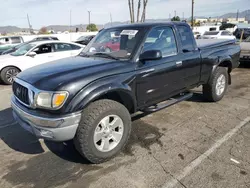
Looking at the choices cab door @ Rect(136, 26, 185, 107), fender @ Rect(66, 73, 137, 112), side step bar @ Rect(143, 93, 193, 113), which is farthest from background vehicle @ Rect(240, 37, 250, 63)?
fender @ Rect(66, 73, 137, 112)

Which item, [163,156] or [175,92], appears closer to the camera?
[163,156]

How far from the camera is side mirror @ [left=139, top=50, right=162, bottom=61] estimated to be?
3.20 m

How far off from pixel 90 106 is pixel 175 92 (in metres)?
1.91

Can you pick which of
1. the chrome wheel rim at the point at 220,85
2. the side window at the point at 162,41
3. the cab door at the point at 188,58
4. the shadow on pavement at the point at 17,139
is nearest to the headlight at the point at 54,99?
the shadow on pavement at the point at 17,139

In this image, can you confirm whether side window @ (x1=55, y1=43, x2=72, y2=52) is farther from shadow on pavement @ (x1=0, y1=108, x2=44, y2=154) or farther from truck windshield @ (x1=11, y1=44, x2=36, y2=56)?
shadow on pavement @ (x1=0, y1=108, x2=44, y2=154)

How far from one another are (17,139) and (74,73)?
1.84 m

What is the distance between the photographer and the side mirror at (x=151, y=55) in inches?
126

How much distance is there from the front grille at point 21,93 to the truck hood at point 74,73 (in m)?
0.12

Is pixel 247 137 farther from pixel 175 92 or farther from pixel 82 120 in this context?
pixel 82 120

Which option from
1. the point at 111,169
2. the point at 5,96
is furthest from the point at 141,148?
the point at 5,96

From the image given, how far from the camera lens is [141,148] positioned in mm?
3363

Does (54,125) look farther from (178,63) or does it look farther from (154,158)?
(178,63)

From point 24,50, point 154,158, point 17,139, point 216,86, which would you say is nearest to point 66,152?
point 17,139

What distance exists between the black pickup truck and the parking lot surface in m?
0.30
